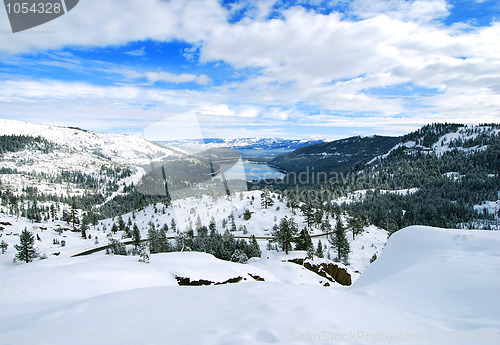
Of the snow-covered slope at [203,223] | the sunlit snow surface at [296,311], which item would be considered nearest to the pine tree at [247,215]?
the snow-covered slope at [203,223]

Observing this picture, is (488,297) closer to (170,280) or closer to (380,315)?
(380,315)

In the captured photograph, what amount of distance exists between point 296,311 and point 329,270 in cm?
3283

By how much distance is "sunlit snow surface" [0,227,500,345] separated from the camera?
4594mm

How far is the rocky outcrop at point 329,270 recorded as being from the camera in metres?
33.1

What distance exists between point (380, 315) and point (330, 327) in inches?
85.7

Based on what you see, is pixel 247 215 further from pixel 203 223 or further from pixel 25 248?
pixel 25 248

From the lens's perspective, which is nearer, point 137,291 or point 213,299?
point 213,299

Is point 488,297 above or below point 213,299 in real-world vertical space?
below

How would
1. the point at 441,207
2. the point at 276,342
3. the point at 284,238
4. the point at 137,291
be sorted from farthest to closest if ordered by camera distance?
the point at 441,207 → the point at 284,238 → the point at 137,291 → the point at 276,342

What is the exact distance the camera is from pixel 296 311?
557 cm

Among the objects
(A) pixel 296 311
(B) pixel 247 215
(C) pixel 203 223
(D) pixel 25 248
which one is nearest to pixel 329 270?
(A) pixel 296 311

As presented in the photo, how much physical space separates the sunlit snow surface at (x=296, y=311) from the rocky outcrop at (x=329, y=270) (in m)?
24.4

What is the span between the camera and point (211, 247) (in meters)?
47.8

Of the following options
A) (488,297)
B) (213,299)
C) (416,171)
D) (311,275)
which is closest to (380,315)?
(488,297)
